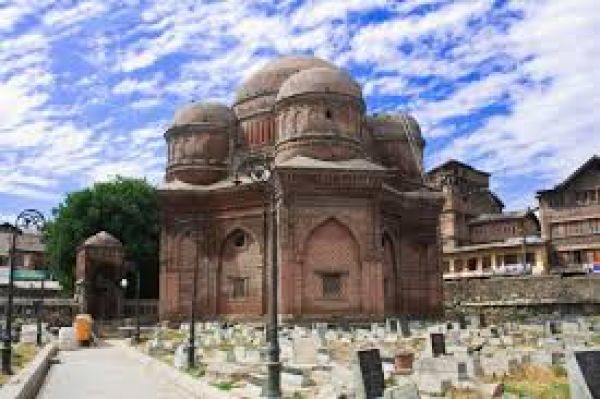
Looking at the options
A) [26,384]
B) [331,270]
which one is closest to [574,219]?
[331,270]

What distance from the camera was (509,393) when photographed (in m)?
11.7

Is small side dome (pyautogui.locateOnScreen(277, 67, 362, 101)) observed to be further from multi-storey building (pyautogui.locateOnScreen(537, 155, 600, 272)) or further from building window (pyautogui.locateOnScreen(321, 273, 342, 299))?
multi-storey building (pyautogui.locateOnScreen(537, 155, 600, 272))

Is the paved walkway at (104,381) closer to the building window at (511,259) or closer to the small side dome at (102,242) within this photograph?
the small side dome at (102,242)

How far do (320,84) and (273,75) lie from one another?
6.61 meters

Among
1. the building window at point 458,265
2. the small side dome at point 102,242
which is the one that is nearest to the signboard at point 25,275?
the small side dome at point 102,242

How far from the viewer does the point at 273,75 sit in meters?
41.2

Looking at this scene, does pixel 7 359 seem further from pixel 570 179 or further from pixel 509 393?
pixel 570 179

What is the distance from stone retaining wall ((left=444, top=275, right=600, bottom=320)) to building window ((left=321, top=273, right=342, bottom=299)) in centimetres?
1820

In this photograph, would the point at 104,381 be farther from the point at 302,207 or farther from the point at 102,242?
the point at 102,242

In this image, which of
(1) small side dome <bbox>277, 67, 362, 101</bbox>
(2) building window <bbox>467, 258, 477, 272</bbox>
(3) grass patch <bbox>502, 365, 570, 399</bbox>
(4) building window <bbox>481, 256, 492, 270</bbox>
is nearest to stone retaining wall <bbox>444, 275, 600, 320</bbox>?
(4) building window <bbox>481, 256, 492, 270</bbox>

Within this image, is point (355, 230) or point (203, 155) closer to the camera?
point (355, 230)

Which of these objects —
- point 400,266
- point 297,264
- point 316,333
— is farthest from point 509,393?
point 400,266

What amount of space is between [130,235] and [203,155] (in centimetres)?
A: 1397

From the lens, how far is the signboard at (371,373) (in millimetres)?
11414
